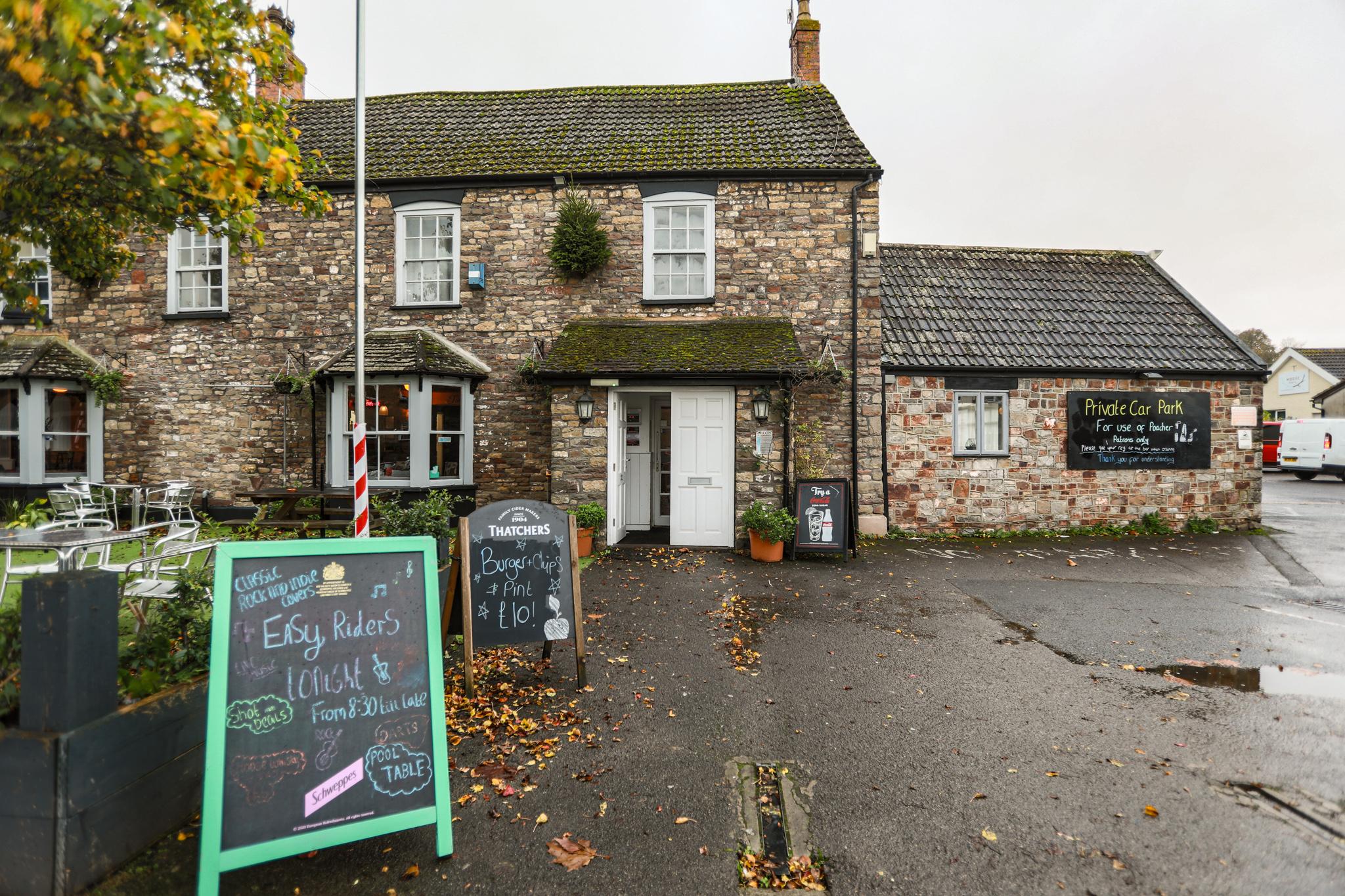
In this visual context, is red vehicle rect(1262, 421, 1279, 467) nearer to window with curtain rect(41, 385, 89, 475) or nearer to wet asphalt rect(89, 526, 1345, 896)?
wet asphalt rect(89, 526, 1345, 896)

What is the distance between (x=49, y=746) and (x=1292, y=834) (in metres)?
5.58

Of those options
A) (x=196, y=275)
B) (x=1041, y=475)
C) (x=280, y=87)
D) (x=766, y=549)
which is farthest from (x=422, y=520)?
(x=280, y=87)

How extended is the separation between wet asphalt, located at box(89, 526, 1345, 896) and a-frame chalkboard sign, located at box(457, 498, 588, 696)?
66cm

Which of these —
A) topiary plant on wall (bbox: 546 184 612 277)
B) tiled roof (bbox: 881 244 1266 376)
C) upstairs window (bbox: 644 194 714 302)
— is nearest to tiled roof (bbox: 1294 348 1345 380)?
tiled roof (bbox: 881 244 1266 376)

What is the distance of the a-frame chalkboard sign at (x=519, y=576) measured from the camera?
181 inches

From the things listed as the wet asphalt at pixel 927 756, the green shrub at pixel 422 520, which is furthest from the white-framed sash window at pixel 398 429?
the wet asphalt at pixel 927 756

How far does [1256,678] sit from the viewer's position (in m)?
5.03

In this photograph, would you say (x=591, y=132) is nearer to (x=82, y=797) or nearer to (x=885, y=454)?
(x=885, y=454)

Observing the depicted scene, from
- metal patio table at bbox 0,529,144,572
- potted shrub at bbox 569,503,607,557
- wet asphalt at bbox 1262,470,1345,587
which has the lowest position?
wet asphalt at bbox 1262,470,1345,587

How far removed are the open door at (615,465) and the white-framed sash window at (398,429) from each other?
283 centimetres

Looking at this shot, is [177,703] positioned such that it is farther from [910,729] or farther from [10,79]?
[910,729]

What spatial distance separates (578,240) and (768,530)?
5795 mm

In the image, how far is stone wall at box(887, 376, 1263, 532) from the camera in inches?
451

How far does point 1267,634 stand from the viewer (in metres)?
6.09
